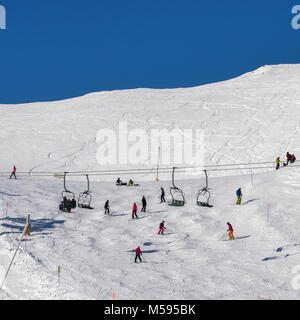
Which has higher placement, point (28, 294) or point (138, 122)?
point (138, 122)

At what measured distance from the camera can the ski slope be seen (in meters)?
17.3

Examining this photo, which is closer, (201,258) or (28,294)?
(28,294)

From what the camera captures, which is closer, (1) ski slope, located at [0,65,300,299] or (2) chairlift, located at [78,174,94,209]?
(1) ski slope, located at [0,65,300,299]

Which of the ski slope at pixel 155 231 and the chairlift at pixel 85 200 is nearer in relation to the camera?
the ski slope at pixel 155 231

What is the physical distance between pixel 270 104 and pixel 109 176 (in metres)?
31.1

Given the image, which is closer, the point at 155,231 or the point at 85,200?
the point at 155,231

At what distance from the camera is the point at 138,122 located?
2287 inches

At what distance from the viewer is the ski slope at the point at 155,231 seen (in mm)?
17297

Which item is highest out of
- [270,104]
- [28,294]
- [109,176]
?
[270,104]

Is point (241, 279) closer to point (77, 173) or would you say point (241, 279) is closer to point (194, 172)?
point (194, 172)

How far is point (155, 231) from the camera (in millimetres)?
24391

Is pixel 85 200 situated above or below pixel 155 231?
above
